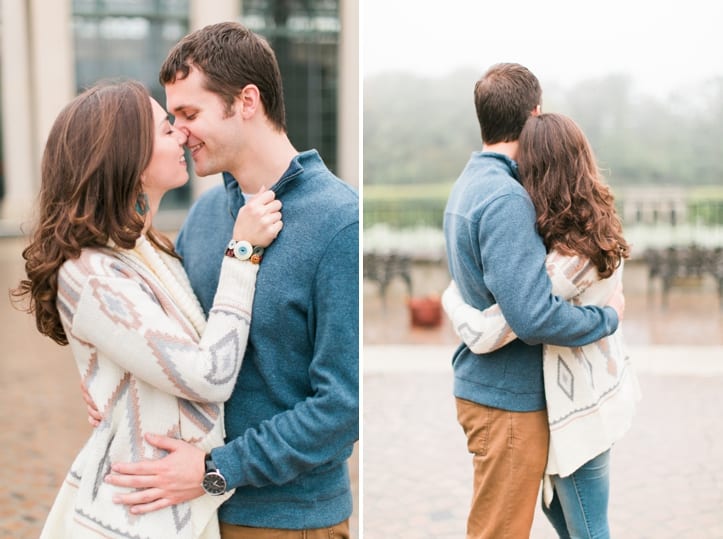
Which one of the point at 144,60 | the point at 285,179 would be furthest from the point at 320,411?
the point at 144,60

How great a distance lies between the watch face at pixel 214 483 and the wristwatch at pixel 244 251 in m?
0.43

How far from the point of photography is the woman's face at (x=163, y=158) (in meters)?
1.76

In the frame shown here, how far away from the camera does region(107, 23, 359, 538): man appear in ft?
5.63

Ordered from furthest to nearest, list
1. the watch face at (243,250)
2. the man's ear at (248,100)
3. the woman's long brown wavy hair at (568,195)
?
the woman's long brown wavy hair at (568,195), the man's ear at (248,100), the watch face at (243,250)

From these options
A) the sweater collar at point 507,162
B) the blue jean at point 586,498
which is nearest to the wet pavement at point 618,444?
the blue jean at point 586,498

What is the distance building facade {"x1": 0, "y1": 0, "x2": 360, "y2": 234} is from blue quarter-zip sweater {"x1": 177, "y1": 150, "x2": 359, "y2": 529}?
625 inches

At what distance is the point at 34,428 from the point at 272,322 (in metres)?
4.52

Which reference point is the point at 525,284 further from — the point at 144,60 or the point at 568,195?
the point at 144,60

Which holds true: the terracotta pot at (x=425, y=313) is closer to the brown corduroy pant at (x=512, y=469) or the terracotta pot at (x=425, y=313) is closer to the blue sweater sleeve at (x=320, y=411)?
the brown corduroy pant at (x=512, y=469)

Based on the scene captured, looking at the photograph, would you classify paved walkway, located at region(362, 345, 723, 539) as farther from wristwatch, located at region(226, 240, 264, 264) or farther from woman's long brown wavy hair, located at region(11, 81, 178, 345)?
woman's long brown wavy hair, located at region(11, 81, 178, 345)

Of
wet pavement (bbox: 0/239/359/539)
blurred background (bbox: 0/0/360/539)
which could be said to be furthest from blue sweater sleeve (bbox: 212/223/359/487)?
blurred background (bbox: 0/0/360/539)

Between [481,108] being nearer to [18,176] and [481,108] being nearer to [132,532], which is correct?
[132,532]

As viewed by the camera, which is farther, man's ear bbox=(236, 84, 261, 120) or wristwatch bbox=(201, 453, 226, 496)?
man's ear bbox=(236, 84, 261, 120)

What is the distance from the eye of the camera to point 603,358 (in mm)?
2217
